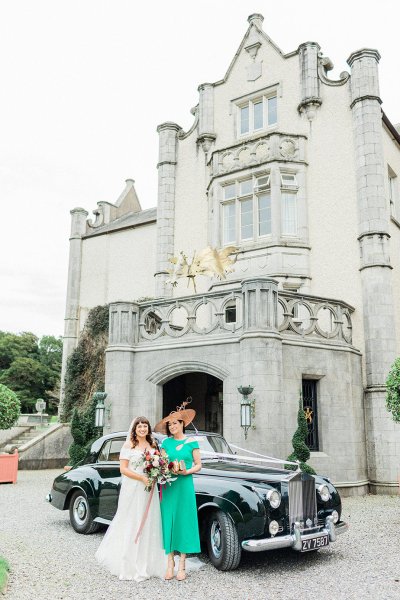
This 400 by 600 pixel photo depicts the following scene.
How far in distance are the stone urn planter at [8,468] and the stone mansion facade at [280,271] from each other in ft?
11.7

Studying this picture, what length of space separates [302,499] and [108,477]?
10.2 ft

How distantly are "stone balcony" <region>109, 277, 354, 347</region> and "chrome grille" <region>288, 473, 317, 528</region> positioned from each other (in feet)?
18.9

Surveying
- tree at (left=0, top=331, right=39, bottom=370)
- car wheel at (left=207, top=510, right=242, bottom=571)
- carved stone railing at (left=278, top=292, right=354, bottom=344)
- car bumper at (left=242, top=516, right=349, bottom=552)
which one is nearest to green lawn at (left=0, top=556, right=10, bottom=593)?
car wheel at (left=207, top=510, right=242, bottom=571)

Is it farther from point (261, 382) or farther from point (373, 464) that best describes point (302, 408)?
point (373, 464)

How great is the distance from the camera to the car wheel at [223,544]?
20.2ft

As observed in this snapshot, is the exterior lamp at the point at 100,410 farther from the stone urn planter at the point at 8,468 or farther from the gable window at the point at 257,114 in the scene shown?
the gable window at the point at 257,114

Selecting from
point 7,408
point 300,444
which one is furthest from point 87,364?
point 300,444

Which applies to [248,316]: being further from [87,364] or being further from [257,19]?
[257,19]

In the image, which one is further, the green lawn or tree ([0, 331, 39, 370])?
tree ([0, 331, 39, 370])

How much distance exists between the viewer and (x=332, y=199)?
53.4 ft

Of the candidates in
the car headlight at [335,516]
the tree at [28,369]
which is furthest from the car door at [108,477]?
the tree at [28,369]

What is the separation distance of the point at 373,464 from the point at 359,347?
125 inches

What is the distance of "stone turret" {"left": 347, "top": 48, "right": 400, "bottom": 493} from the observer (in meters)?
13.7

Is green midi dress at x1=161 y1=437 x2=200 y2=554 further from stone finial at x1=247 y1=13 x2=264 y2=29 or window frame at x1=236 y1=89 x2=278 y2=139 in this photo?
stone finial at x1=247 y1=13 x2=264 y2=29
